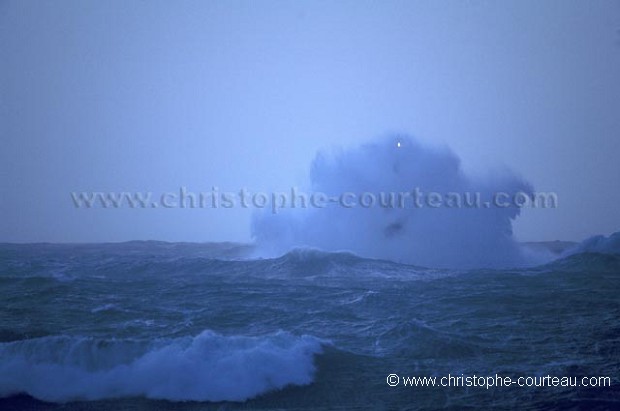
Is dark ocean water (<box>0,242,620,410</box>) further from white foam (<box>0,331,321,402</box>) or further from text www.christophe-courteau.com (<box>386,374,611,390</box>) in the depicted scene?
text www.christophe-courteau.com (<box>386,374,611,390</box>)

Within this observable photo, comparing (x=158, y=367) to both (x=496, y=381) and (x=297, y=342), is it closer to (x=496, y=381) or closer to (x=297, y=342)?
(x=297, y=342)

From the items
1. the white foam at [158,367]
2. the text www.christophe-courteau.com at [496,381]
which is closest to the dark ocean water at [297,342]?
the white foam at [158,367]

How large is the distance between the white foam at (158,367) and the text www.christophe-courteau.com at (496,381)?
5.68 feet

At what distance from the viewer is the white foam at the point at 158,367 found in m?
8.09

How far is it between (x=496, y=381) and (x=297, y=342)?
3.69m

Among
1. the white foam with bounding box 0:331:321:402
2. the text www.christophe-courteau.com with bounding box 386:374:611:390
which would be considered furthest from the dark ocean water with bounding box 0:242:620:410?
the text www.christophe-courteau.com with bounding box 386:374:611:390

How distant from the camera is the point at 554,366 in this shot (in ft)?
28.0

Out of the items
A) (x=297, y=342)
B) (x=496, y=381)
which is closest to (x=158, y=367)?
(x=297, y=342)

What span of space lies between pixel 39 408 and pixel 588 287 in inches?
641

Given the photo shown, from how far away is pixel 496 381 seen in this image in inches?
311

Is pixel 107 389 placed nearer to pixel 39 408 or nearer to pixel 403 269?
pixel 39 408

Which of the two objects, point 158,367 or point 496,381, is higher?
point 158,367

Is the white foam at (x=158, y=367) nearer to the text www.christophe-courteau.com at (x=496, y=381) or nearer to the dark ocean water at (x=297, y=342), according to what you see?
the dark ocean water at (x=297, y=342)

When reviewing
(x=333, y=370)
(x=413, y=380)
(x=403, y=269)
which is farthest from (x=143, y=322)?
(x=403, y=269)
